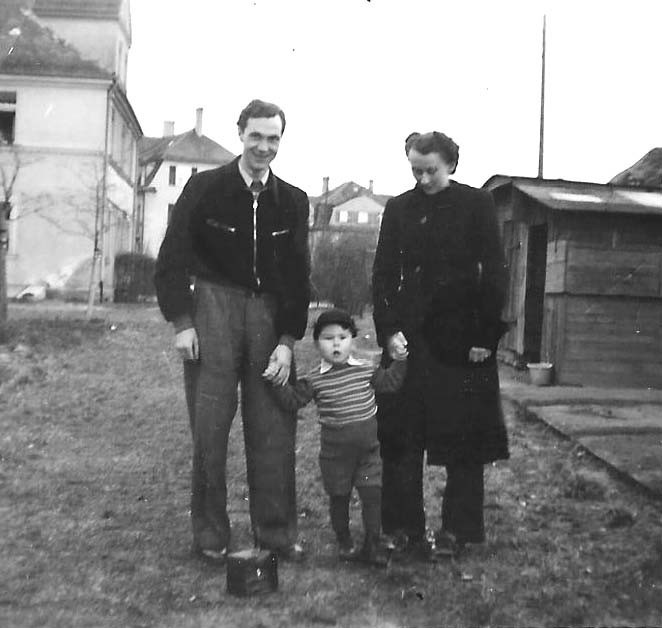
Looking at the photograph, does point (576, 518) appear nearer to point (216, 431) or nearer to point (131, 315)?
point (216, 431)

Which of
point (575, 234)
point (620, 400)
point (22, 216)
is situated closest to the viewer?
point (620, 400)

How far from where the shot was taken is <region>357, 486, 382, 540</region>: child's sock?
4.11 metres

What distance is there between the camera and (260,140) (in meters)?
4.04

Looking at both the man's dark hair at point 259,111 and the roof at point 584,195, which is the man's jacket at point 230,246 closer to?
the man's dark hair at point 259,111

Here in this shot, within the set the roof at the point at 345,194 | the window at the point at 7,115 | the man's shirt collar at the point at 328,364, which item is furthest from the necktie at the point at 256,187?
the roof at the point at 345,194

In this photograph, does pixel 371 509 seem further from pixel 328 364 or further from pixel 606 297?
pixel 606 297

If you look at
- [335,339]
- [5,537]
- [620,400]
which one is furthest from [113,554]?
[620,400]

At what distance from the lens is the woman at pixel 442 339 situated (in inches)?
164

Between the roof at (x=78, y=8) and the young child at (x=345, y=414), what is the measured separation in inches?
1146

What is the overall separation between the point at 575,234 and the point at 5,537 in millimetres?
8196

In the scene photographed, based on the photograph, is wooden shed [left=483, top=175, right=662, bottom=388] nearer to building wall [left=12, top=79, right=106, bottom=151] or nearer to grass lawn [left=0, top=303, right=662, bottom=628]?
grass lawn [left=0, top=303, right=662, bottom=628]

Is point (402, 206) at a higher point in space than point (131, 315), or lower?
higher

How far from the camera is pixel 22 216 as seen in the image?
2809 centimetres

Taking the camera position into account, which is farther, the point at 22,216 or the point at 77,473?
the point at 22,216
